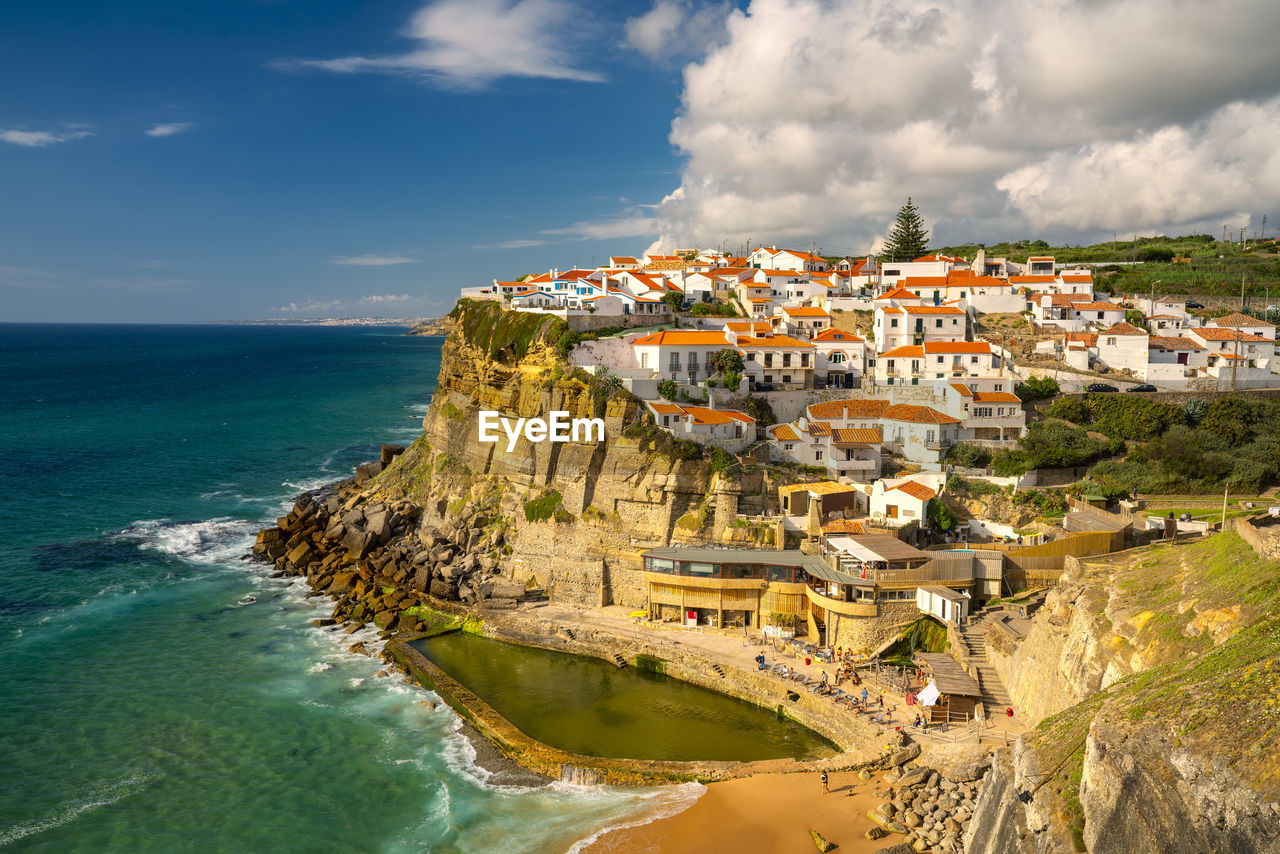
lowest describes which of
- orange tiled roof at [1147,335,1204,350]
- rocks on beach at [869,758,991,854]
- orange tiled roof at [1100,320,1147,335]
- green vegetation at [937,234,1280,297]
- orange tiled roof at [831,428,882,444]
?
rocks on beach at [869,758,991,854]

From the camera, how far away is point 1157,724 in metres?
10.8

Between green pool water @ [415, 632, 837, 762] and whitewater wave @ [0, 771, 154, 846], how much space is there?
10.5 metres

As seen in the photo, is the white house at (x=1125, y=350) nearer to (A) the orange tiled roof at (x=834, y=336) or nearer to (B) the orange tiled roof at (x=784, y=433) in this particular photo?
(A) the orange tiled roof at (x=834, y=336)

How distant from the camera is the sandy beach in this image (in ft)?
63.1

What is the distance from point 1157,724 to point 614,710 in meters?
18.9

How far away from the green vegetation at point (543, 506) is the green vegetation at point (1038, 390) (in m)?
26.2

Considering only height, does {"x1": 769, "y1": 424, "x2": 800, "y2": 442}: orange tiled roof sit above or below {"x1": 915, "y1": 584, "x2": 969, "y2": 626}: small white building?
above

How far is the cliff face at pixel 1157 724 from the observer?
30.3 feet

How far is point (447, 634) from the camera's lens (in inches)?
1273

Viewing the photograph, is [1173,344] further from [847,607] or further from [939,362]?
[847,607]

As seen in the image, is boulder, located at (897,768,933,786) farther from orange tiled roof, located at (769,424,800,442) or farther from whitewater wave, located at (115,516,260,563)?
whitewater wave, located at (115,516,260,563)

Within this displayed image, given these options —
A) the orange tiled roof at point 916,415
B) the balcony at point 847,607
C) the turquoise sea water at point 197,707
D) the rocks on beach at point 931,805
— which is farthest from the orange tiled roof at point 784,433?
the turquoise sea water at point 197,707

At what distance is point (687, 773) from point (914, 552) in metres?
12.1

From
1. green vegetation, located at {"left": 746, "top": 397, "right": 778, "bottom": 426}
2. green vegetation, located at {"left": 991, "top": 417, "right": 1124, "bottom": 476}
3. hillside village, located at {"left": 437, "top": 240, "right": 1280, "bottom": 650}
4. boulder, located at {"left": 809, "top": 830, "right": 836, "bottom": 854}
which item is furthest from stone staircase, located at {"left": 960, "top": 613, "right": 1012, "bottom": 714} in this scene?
green vegetation, located at {"left": 746, "top": 397, "right": 778, "bottom": 426}
